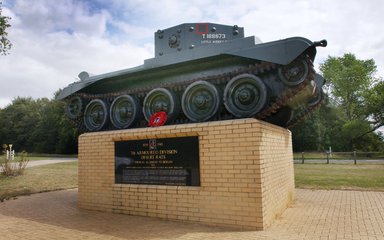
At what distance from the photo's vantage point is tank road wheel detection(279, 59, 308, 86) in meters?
6.45

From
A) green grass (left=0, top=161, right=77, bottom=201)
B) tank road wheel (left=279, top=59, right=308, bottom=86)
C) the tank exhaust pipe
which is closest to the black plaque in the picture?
tank road wheel (left=279, top=59, right=308, bottom=86)

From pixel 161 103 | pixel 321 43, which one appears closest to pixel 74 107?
pixel 161 103

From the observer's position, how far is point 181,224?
A: 563cm

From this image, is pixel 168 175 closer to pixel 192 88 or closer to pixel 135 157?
pixel 135 157

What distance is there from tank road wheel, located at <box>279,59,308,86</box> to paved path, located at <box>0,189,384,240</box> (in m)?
2.64

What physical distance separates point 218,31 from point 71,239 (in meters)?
6.34

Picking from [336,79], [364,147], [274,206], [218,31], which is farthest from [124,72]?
[336,79]

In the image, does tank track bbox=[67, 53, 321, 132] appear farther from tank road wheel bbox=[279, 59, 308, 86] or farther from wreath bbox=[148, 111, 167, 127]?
wreath bbox=[148, 111, 167, 127]

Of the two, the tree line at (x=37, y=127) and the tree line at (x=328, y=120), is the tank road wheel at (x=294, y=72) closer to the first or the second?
the tree line at (x=328, y=120)

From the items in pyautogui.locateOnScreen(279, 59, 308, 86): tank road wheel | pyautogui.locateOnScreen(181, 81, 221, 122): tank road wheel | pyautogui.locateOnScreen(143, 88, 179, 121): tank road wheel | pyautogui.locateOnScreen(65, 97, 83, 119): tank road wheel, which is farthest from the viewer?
pyautogui.locateOnScreen(65, 97, 83, 119): tank road wheel

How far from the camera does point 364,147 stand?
1483 inches

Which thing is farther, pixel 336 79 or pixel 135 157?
pixel 336 79

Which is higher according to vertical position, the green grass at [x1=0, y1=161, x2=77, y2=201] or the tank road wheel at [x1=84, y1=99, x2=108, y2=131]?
the tank road wheel at [x1=84, y1=99, x2=108, y2=131]

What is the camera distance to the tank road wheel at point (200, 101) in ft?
23.9
